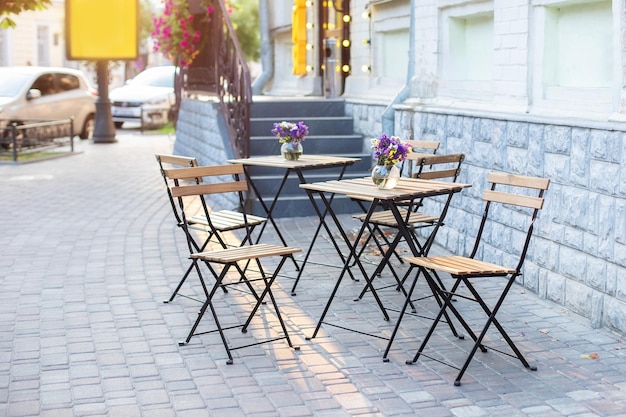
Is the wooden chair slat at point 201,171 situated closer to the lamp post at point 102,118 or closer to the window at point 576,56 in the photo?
the window at point 576,56

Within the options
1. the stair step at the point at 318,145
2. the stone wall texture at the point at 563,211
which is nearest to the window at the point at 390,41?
the stair step at the point at 318,145

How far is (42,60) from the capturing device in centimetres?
4825

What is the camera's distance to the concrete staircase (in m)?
11.5

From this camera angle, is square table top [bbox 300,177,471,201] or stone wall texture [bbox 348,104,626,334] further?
stone wall texture [bbox 348,104,626,334]

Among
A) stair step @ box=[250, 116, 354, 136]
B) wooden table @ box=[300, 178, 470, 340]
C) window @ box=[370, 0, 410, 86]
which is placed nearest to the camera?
wooden table @ box=[300, 178, 470, 340]

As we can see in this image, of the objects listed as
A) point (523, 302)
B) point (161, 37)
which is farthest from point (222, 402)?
point (161, 37)

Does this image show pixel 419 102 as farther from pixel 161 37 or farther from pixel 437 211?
pixel 161 37

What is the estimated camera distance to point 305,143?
12.5 m

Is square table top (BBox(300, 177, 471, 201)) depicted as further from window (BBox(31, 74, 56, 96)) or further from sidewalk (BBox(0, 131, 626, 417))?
window (BBox(31, 74, 56, 96))

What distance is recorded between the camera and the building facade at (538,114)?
22.9ft

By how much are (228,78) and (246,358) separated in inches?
271

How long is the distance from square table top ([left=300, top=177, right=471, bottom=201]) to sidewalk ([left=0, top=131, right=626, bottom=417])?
0.87 meters

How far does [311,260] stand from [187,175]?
2.17 metres

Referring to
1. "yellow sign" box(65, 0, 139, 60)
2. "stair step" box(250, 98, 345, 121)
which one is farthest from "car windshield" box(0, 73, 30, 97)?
"yellow sign" box(65, 0, 139, 60)
